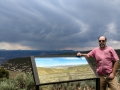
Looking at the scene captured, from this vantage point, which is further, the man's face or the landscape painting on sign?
the man's face

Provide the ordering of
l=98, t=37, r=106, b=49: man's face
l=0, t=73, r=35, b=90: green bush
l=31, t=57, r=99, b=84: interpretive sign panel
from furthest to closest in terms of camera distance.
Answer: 1. l=0, t=73, r=35, b=90: green bush
2. l=98, t=37, r=106, b=49: man's face
3. l=31, t=57, r=99, b=84: interpretive sign panel

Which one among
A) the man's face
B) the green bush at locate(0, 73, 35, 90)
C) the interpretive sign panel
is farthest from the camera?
the green bush at locate(0, 73, 35, 90)

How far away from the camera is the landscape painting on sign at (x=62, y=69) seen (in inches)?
271

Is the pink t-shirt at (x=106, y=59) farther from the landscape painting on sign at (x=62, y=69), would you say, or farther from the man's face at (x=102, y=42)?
the landscape painting on sign at (x=62, y=69)

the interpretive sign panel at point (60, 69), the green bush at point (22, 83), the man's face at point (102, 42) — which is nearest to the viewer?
the interpretive sign panel at point (60, 69)

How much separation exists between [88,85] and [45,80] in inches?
144

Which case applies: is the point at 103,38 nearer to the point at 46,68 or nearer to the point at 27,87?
the point at 46,68

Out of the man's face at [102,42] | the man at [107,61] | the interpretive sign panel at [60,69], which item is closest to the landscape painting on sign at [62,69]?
the interpretive sign panel at [60,69]

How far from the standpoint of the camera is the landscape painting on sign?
22.5ft

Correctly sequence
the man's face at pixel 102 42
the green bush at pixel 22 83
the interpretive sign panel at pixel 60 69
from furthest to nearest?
the green bush at pixel 22 83 < the man's face at pixel 102 42 < the interpretive sign panel at pixel 60 69

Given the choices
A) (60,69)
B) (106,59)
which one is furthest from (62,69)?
(106,59)

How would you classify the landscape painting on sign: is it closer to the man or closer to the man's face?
the man

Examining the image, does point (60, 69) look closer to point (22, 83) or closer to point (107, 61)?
point (107, 61)

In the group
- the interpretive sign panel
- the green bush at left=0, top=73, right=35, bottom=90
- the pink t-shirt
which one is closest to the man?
the pink t-shirt
